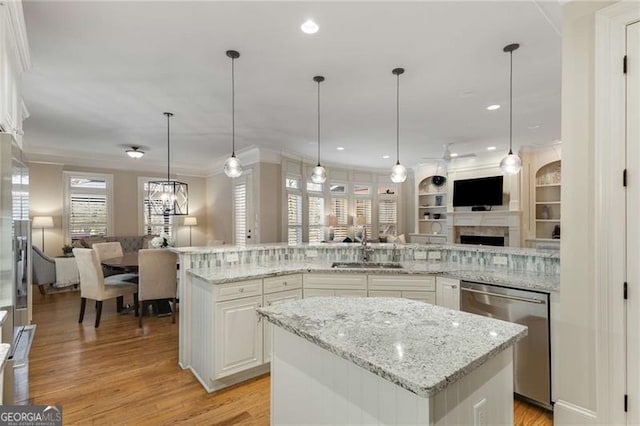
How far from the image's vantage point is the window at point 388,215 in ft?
30.3

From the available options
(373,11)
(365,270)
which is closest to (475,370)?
(365,270)

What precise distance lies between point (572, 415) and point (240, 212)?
6195mm

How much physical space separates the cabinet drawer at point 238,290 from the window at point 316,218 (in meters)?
4.70

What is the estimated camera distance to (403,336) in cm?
129

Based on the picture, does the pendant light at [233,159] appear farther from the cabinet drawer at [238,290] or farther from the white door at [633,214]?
the white door at [633,214]

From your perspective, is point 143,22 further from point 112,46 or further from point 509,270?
point 509,270

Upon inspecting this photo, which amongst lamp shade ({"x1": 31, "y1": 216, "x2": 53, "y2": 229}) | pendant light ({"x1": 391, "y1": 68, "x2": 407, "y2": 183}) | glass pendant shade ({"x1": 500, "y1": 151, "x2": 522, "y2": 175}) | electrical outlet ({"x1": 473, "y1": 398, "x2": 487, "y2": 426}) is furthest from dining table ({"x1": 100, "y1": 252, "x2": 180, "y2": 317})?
glass pendant shade ({"x1": 500, "y1": 151, "x2": 522, "y2": 175})

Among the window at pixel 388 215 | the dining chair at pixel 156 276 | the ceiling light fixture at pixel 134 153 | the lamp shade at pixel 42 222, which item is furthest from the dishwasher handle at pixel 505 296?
the lamp shade at pixel 42 222

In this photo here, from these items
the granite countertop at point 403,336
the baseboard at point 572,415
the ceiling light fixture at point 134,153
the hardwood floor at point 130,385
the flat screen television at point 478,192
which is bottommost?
the hardwood floor at point 130,385

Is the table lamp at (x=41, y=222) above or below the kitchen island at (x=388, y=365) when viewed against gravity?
above

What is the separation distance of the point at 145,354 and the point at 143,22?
302 centimetres

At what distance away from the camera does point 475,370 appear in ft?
3.83

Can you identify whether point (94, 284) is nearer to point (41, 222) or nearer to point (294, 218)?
point (41, 222)

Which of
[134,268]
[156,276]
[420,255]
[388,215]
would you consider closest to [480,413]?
[420,255]
